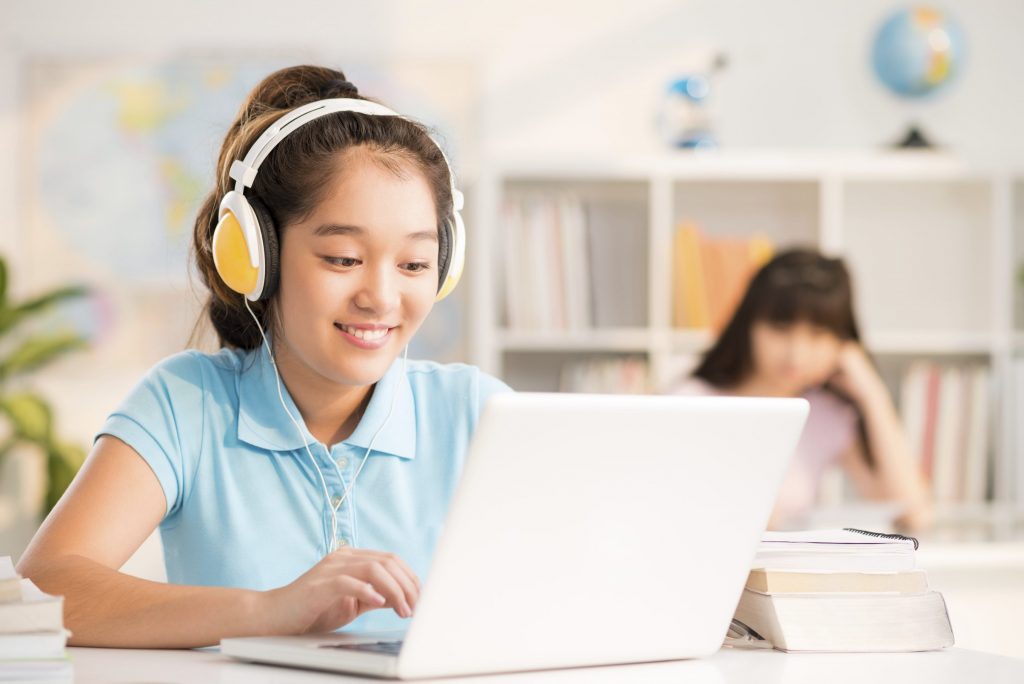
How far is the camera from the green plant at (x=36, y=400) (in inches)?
133

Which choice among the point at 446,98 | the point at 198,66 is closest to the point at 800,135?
the point at 446,98

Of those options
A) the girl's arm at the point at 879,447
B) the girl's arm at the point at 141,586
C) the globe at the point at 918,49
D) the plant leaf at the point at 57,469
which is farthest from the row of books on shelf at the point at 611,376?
the girl's arm at the point at 141,586

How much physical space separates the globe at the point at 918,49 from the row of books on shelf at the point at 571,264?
0.86 meters

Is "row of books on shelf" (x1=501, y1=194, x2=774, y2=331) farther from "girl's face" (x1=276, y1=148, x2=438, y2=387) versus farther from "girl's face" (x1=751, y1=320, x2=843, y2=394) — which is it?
"girl's face" (x1=276, y1=148, x2=438, y2=387)

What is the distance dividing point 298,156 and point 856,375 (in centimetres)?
226

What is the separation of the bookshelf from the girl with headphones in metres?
2.03

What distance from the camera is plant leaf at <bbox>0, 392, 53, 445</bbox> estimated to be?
3.38 metres

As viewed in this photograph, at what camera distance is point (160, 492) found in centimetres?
133

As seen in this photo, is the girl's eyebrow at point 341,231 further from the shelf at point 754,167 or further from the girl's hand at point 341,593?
the shelf at point 754,167

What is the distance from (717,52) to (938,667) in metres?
2.97

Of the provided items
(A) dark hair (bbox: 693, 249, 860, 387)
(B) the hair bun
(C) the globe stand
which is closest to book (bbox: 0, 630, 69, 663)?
(B) the hair bun

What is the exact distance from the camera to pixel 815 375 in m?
3.29

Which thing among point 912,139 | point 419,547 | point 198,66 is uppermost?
point 198,66

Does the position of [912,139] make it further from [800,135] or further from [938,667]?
[938,667]
